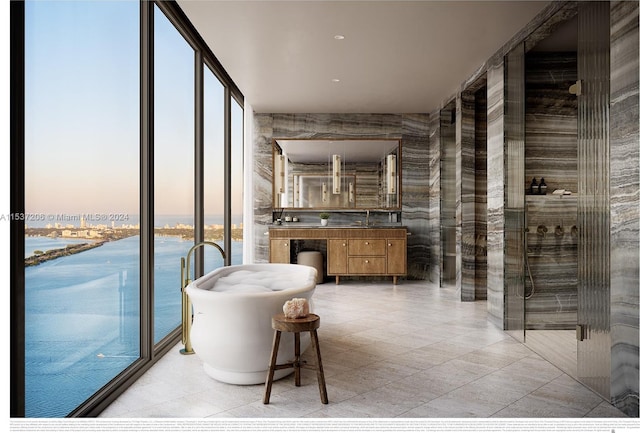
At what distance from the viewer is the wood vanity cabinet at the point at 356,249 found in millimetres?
6320

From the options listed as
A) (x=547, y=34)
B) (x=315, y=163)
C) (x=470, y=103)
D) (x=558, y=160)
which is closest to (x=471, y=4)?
(x=547, y=34)

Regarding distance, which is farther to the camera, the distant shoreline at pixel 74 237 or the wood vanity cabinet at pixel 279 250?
the wood vanity cabinet at pixel 279 250

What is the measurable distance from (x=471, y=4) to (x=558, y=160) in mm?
1772

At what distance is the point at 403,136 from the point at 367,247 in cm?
184

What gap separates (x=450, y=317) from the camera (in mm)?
4484

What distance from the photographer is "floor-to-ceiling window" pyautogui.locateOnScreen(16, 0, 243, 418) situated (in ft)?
6.02

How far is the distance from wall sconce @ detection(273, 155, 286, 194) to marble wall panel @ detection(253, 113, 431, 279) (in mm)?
168

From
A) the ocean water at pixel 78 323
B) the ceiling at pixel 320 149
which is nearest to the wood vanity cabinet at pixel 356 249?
the ceiling at pixel 320 149

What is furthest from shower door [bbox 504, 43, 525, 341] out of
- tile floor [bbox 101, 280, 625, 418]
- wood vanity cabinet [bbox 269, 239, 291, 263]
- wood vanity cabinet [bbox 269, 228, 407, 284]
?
wood vanity cabinet [bbox 269, 239, 291, 263]

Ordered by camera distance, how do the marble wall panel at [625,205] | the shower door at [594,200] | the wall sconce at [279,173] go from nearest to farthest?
the marble wall panel at [625,205] < the shower door at [594,200] < the wall sconce at [279,173]

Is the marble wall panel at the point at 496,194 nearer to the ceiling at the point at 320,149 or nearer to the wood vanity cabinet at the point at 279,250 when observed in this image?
the ceiling at the point at 320,149

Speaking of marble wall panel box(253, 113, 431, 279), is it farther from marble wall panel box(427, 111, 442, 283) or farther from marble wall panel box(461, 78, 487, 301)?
marble wall panel box(461, 78, 487, 301)

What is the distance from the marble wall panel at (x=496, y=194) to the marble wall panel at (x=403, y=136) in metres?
2.52

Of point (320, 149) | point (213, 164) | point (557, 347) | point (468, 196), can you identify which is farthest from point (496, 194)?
point (320, 149)
